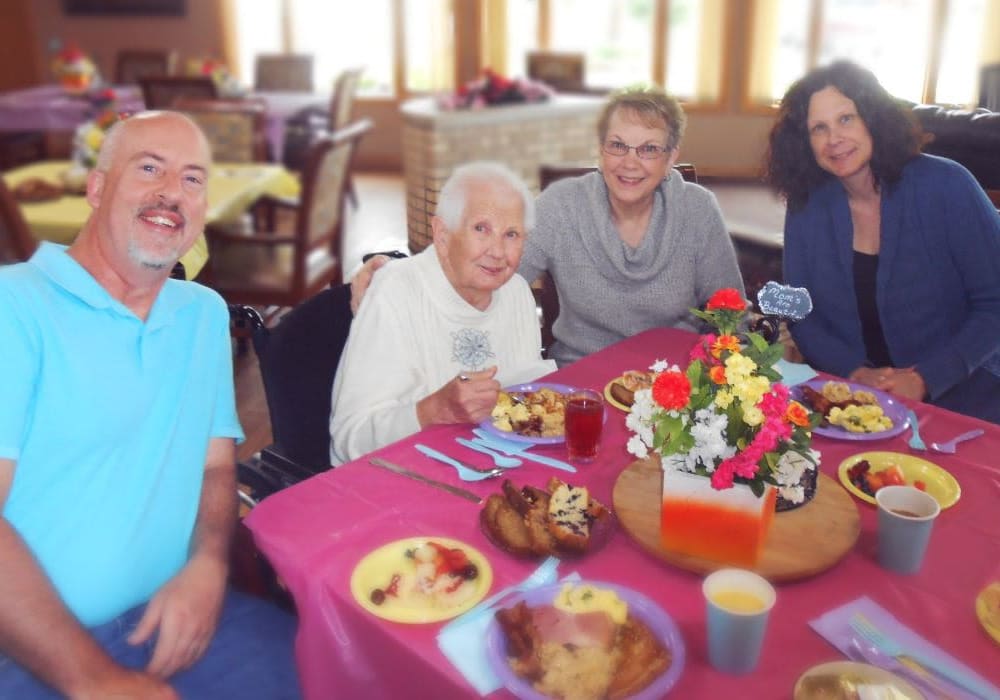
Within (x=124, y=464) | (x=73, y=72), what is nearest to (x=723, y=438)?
(x=124, y=464)

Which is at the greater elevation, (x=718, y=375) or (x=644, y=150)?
(x=644, y=150)

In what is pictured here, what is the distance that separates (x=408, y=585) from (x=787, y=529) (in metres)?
0.52

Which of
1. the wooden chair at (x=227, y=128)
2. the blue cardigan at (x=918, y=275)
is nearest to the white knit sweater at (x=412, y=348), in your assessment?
the blue cardigan at (x=918, y=275)

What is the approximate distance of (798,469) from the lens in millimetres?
1202

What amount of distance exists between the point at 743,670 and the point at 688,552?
0.22 m

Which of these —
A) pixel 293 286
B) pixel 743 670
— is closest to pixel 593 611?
pixel 743 670

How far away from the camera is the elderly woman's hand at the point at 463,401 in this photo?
1445 millimetres

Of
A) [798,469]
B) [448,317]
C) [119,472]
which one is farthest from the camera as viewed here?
[448,317]

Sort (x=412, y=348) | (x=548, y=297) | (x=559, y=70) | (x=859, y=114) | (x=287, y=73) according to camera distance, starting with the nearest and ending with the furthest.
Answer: (x=412, y=348) → (x=859, y=114) → (x=548, y=297) → (x=559, y=70) → (x=287, y=73)

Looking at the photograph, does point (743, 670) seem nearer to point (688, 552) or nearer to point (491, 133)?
point (688, 552)

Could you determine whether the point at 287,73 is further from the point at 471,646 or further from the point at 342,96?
the point at 471,646

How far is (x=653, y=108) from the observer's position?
6.72 feet

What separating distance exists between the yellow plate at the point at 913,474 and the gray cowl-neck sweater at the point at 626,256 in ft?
2.83

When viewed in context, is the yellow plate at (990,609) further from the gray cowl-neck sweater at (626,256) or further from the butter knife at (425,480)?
the gray cowl-neck sweater at (626,256)
